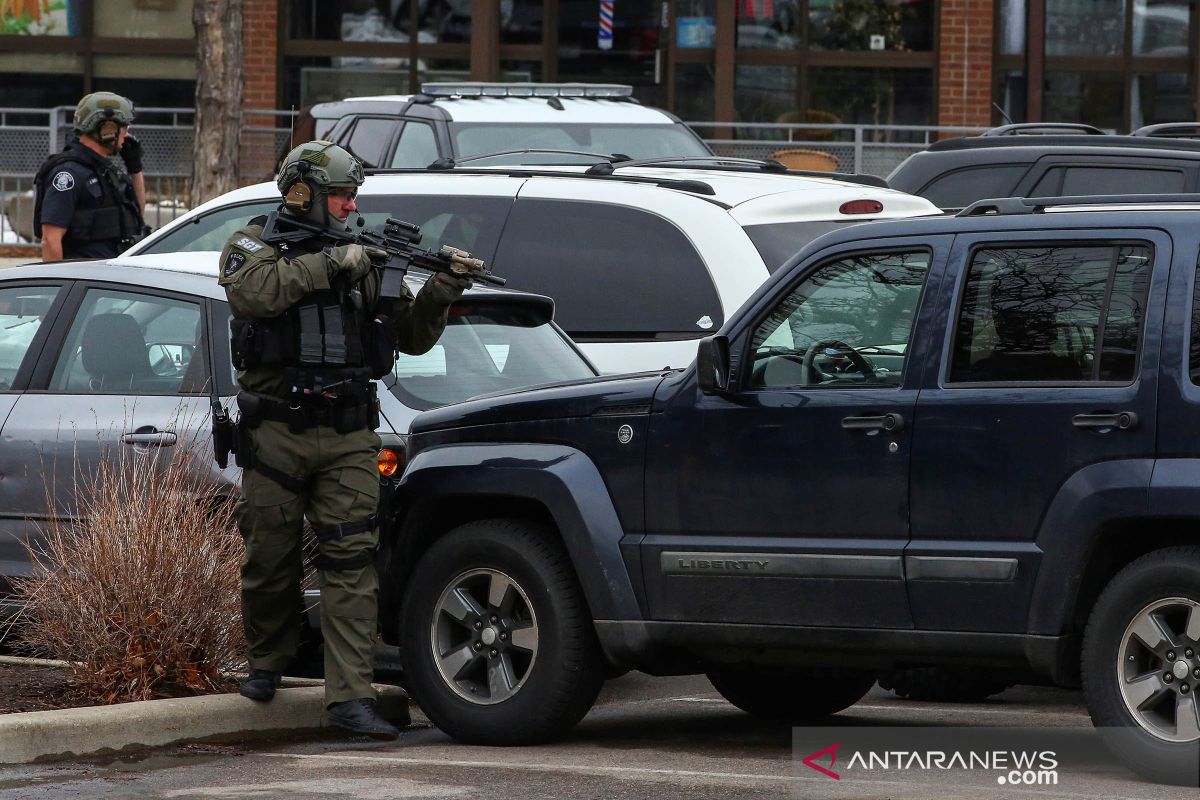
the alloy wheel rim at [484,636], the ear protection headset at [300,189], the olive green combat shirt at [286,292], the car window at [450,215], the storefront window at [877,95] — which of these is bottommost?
the alloy wheel rim at [484,636]

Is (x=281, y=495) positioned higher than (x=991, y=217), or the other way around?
(x=991, y=217)

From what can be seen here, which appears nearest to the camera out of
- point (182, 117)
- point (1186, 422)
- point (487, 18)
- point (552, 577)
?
point (1186, 422)

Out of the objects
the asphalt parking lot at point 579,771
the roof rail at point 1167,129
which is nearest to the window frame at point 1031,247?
the asphalt parking lot at point 579,771

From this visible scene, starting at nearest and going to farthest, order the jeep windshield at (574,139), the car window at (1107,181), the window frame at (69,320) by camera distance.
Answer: the window frame at (69,320), the car window at (1107,181), the jeep windshield at (574,139)

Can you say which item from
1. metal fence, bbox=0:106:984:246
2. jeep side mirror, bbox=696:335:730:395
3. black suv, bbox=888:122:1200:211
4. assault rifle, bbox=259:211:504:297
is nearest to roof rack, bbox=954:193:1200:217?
jeep side mirror, bbox=696:335:730:395

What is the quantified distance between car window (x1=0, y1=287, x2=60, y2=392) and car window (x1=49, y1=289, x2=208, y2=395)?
23 cm

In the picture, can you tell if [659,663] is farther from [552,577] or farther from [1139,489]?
[1139,489]

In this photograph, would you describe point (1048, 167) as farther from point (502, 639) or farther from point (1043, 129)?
point (502, 639)

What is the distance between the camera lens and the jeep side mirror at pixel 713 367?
6262 mm

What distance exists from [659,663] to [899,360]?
4.34 feet

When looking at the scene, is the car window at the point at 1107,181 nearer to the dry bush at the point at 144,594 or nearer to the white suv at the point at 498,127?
the white suv at the point at 498,127

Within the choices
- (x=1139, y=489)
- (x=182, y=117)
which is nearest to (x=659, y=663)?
(x=1139, y=489)

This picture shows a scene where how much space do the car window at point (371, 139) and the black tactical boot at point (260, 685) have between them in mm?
6595

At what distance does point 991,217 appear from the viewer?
20.0 ft
